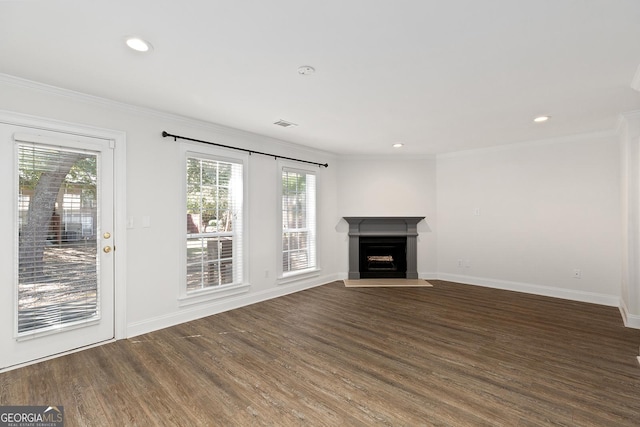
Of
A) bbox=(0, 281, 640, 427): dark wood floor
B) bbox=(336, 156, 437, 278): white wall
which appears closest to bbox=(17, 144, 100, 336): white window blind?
bbox=(0, 281, 640, 427): dark wood floor

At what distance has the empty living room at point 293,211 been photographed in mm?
1971

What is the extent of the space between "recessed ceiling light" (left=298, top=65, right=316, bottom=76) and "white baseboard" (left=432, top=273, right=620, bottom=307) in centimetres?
488

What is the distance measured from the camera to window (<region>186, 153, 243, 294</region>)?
3865mm

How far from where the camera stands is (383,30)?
1953 mm

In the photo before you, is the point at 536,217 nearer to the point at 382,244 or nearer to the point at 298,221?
the point at 382,244

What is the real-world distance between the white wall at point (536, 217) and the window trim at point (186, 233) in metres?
3.85

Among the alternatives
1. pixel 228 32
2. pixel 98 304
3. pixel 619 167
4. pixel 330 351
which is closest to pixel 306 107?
pixel 228 32

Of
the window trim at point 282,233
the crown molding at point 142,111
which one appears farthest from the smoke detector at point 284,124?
the window trim at point 282,233

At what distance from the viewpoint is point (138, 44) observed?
6.88 ft

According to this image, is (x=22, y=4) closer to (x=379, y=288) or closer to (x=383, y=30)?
(x=383, y=30)

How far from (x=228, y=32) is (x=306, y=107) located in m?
1.45

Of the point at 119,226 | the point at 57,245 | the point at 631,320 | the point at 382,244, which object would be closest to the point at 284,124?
the point at 119,226

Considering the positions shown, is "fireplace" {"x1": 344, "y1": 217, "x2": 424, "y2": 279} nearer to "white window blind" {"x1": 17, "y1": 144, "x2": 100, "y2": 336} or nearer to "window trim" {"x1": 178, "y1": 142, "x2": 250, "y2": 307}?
"window trim" {"x1": 178, "y1": 142, "x2": 250, "y2": 307}

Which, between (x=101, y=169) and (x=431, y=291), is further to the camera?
(x=431, y=291)
